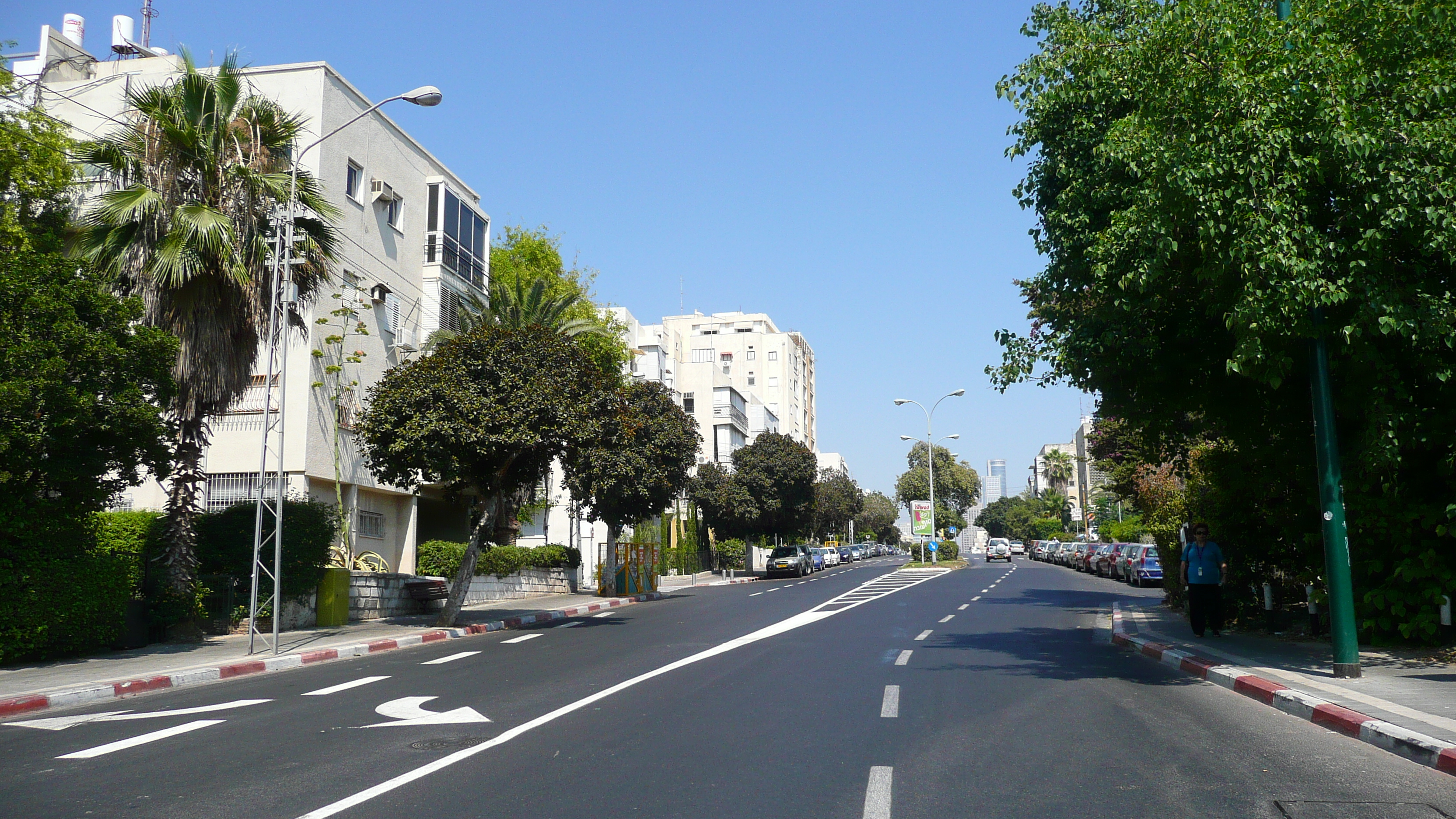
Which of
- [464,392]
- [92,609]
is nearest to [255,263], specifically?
[464,392]

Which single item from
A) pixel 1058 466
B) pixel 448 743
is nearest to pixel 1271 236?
pixel 448 743

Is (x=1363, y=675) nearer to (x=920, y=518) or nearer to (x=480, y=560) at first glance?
(x=480, y=560)

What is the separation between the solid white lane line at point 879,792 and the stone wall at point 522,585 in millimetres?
20067

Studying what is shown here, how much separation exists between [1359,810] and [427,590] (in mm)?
21397

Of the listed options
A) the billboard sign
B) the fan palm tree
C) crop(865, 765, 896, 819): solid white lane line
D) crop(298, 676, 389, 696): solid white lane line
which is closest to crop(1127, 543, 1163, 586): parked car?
the fan palm tree

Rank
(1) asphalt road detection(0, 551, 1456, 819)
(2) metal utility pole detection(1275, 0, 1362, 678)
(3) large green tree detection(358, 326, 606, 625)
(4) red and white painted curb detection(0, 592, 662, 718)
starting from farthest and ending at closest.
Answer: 1. (3) large green tree detection(358, 326, 606, 625)
2. (4) red and white painted curb detection(0, 592, 662, 718)
3. (2) metal utility pole detection(1275, 0, 1362, 678)
4. (1) asphalt road detection(0, 551, 1456, 819)

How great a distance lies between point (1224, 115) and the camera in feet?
33.4

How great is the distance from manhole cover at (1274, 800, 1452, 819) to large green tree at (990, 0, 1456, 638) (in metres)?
4.82

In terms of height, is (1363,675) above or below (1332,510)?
below

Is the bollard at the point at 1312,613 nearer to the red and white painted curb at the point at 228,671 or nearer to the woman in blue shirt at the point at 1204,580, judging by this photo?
the woman in blue shirt at the point at 1204,580

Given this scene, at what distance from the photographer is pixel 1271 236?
9.73m

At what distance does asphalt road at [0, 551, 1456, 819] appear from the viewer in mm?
6199

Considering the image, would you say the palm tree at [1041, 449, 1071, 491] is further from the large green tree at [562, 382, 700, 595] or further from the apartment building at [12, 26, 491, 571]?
the apartment building at [12, 26, 491, 571]

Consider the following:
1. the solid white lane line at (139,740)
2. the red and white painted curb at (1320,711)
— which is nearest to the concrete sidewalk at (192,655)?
the solid white lane line at (139,740)
